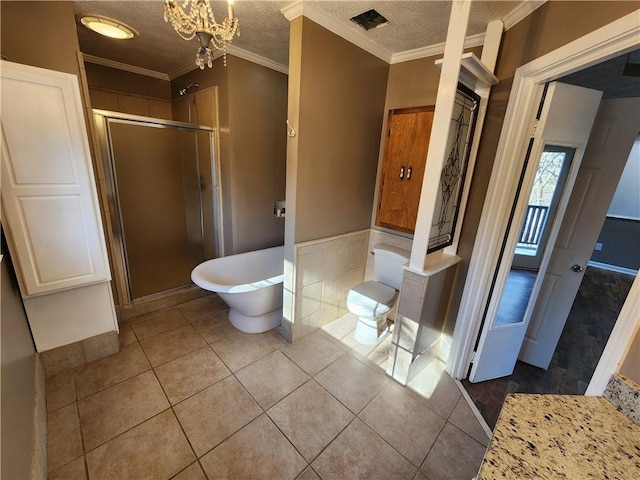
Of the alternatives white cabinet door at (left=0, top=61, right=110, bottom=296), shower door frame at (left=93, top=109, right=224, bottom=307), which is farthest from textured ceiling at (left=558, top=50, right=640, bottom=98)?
white cabinet door at (left=0, top=61, right=110, bottom=296)

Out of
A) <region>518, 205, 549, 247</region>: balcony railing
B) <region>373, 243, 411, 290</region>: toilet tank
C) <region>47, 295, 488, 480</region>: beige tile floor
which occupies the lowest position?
<region>47, 295, 488, 480</region>: beige tile floor

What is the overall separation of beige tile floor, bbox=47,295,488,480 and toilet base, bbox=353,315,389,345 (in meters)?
0.12

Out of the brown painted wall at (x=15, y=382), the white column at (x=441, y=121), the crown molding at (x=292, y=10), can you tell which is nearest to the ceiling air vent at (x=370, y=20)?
the crown molding at (x=292, y=10)

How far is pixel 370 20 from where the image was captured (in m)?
1.82

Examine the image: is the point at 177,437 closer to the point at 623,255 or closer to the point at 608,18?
the point at 608,18

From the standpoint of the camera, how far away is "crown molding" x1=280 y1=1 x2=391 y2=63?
1.67 metres

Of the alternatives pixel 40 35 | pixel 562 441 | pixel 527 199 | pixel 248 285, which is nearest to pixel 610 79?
pixel 527 199

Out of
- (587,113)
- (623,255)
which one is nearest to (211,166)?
(587,113)

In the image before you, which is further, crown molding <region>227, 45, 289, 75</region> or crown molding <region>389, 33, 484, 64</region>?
crown molding <region>227, 45, 289, 75</region>

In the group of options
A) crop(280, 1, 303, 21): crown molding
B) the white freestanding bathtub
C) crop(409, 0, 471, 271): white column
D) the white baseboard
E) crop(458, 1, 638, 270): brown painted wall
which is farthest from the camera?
the white baseboard

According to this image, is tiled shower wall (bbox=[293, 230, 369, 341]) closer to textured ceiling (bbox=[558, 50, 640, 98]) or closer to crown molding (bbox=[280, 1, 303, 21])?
crown molding (bbox=[280, 1, 303, 21])

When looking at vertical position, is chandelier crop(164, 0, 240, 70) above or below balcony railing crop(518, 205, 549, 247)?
above

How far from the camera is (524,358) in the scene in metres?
2.23

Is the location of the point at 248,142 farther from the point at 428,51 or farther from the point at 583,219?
the point at 583,219
